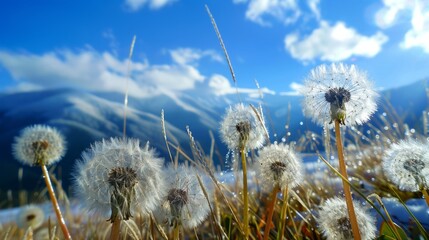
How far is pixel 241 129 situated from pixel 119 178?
94 cm

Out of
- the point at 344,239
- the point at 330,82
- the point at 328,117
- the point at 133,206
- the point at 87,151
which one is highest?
the point at 330,82

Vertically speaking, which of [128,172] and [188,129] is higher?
[188,129]

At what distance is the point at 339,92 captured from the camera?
6.51 feet

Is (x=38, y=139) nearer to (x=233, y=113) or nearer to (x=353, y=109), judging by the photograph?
(x=233, y=113)

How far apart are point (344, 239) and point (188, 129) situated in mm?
971

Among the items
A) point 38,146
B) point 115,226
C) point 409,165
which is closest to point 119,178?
point 115,226

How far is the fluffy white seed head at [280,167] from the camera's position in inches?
88.9

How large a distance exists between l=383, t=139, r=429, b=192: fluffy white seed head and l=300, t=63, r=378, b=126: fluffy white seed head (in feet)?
0.80

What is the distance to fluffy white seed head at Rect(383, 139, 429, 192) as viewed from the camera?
1.93 metres

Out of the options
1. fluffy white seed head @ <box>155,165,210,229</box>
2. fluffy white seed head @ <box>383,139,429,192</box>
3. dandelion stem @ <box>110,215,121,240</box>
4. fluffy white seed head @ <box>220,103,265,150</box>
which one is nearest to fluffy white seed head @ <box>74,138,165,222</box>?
dandelion stem @ <box>110,215,121,240</box>

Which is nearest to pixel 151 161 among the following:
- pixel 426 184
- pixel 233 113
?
pixel 233 113

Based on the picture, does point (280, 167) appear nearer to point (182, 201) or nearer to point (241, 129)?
point (241, 129)

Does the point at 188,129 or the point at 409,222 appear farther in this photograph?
the point at 409,222

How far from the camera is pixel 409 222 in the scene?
2723mm
